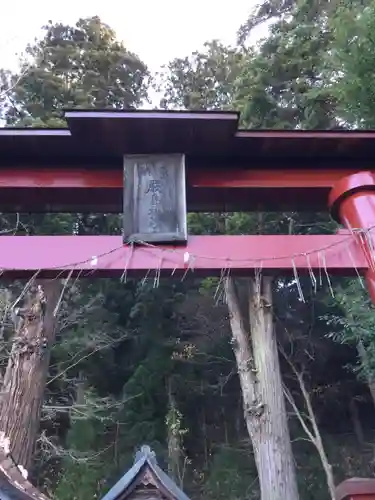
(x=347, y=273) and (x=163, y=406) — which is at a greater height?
(x=163, y=406)

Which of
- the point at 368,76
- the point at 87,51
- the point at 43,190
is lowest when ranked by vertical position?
the point at 43,190

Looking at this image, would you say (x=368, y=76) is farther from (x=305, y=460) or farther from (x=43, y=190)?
(x=305, y=460)

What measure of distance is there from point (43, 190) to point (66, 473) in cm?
650

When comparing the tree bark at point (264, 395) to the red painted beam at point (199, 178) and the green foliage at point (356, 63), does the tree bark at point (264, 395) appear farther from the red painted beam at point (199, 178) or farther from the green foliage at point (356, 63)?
the red painted beam at point (199, 178)

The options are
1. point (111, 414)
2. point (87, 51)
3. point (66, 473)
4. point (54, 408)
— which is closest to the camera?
point (54, 408)

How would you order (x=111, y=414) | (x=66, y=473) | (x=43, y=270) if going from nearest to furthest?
(x=43, y=270) < (x=66, y=473) < (x=111, y=414)

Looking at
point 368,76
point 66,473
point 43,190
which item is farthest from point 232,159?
point 66,473

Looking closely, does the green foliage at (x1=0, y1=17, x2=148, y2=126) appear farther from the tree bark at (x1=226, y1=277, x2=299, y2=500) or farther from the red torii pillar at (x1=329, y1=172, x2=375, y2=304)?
the red torii pillar at (x1=329, y1=172, x2=375, y2=304)

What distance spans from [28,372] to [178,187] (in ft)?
15.3

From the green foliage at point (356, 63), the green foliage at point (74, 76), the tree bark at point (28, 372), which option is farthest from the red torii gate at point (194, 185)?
the green foliage at point (74, 76)

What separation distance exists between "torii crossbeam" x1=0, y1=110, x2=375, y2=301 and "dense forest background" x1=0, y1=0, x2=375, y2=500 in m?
4.04

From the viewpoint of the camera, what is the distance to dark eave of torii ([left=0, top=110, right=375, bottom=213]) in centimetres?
265

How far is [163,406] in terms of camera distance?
30.9 ft

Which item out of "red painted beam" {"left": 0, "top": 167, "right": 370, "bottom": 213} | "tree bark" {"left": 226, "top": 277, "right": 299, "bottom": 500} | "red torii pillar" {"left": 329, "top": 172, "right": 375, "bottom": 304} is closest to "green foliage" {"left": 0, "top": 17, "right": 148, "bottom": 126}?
"tree bark" {"left": 226, "top": 277, "right": 299, "bottom": 500}
